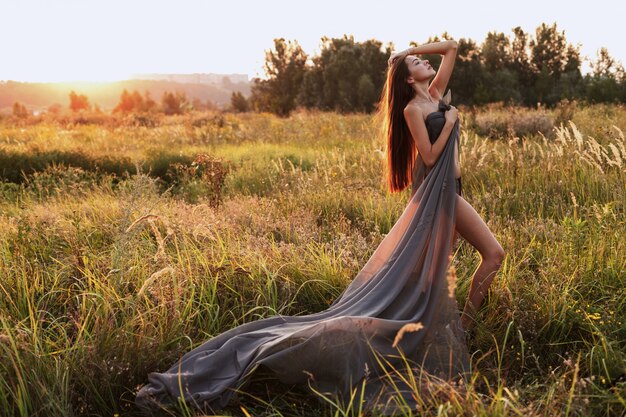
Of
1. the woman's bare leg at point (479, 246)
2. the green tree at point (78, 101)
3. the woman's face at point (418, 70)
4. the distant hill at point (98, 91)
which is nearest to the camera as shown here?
the woman's bare leg at point (479, 246)

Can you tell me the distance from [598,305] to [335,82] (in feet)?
109

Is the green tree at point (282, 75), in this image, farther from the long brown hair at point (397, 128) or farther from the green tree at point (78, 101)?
the long brown hair at point (397, 128)

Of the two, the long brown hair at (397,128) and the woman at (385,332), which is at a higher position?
the long brown hair at (397,128)

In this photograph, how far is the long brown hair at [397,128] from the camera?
4047 millimetres

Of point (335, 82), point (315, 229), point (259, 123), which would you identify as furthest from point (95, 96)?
point (315, 229)

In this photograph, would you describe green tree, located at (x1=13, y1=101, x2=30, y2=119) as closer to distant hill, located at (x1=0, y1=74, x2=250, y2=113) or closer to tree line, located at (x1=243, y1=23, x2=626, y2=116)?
tree line, located at (x1=243, y1=23, x2=626, y2=116)

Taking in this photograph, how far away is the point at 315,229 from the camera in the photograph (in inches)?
213

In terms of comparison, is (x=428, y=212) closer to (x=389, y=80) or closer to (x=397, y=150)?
(x=397, y=150)

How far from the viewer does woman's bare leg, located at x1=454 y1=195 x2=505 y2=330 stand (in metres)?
3.69

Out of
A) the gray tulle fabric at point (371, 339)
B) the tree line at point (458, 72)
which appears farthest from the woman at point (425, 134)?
the tree line at point (458, 72)

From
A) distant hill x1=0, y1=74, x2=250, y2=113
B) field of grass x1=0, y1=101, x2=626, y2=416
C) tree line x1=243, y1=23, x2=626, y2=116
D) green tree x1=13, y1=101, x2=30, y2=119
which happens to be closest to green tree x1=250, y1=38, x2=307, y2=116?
tree line x1=243, y1=23, x2=626, y2=116

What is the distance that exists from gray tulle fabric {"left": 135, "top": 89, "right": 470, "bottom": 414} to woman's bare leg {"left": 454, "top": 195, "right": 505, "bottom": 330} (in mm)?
117

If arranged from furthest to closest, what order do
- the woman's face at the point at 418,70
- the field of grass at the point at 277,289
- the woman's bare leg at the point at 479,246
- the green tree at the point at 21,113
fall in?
the green tree at the point at 21,113 < the woman's face at the point at 418,70 < the woman's bare leg at the point at 479,246 < the field of grass at the point at 277,289

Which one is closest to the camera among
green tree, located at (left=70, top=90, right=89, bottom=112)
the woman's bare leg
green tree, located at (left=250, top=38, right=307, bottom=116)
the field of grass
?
the field of grass
